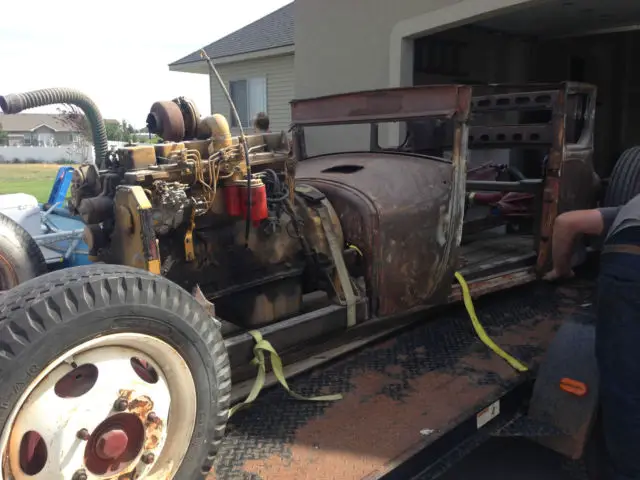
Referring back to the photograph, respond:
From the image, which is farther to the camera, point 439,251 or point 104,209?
point 439,251

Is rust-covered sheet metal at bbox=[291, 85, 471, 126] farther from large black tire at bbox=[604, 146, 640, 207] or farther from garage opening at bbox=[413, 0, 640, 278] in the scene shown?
large black tire at bbox=[604, 146, 640, 207]

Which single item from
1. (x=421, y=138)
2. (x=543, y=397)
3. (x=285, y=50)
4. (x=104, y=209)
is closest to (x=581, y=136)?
(x=421, y=138)

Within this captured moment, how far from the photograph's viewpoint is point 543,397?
2.68 m

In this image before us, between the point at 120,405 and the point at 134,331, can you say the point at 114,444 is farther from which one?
the point at 134,331

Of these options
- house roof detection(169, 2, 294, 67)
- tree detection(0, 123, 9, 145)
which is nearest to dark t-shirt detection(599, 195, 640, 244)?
house roof detection(169, 2, 294, 67)

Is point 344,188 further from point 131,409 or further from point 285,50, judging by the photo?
point 285,50

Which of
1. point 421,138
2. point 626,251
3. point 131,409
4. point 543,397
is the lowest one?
point 543,397

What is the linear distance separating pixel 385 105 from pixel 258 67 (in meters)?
12.6

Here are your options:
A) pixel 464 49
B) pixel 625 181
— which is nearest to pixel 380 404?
pixel 625 181

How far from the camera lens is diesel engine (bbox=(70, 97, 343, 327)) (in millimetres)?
2439

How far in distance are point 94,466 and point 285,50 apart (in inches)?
530

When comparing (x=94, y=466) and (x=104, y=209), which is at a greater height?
(x=104, y=209)

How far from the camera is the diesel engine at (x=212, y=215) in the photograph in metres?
2.44

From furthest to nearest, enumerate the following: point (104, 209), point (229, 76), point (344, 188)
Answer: point (229, 76) → point (344, 188) → point (104, 209)
